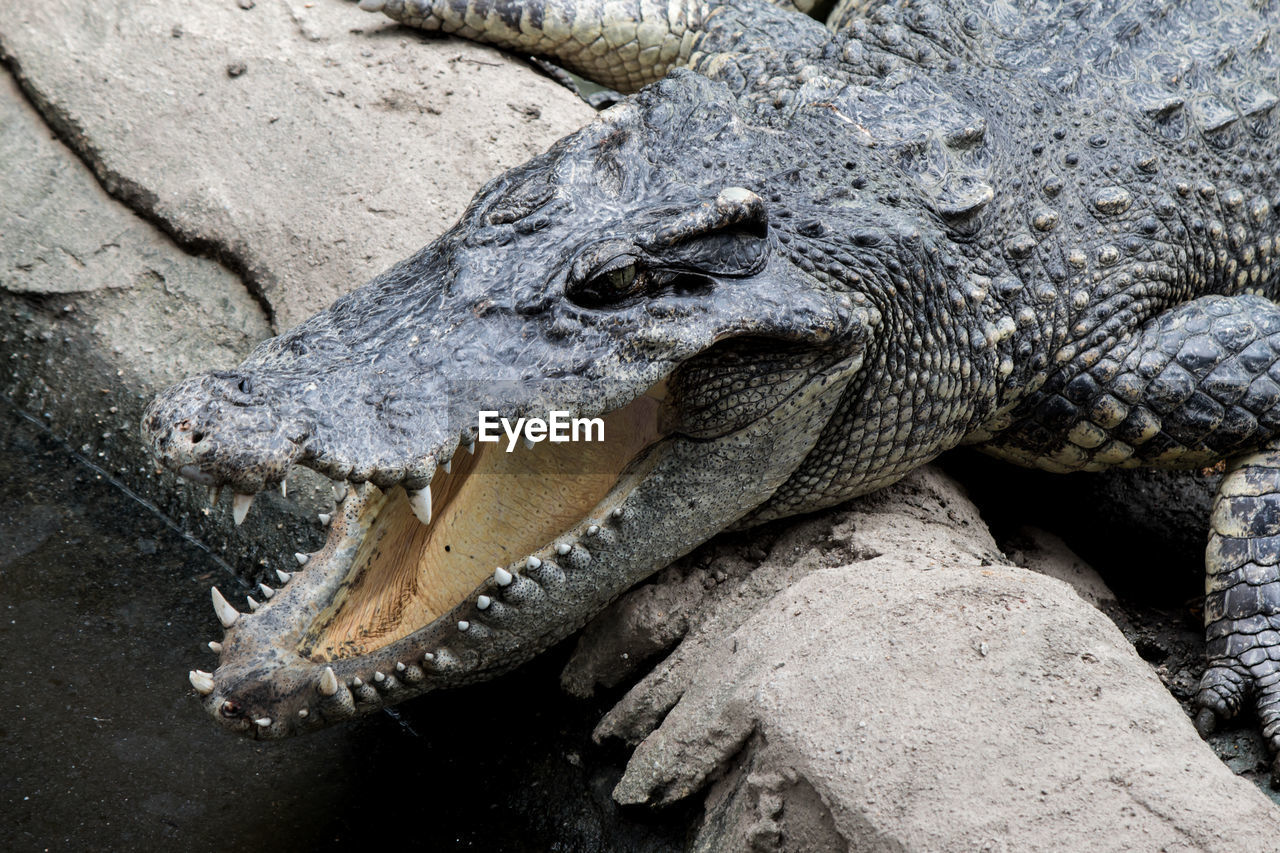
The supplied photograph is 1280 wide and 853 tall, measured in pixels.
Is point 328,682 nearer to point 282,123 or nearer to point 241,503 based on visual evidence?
point 241,503

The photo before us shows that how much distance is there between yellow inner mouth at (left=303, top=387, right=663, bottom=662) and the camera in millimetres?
2918

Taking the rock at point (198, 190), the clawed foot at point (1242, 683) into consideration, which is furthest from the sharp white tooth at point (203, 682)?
the clawed foot at point (1242, 683)

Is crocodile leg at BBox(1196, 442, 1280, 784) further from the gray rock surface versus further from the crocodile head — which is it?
the crocodile head

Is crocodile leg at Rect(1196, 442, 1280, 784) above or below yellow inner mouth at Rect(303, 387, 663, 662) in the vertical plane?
above

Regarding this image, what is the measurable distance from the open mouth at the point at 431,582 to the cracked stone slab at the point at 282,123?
1254 millimetres

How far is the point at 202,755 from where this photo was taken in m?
2.98

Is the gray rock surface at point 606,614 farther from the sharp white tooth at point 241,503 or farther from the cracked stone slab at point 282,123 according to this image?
the sharp white tooth at point 241,503

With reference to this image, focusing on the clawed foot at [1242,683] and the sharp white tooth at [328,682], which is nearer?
the sharp white tooth at [328,682]

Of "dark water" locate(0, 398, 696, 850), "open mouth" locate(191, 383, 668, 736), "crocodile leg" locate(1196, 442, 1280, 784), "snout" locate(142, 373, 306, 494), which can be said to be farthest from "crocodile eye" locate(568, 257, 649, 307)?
"crocodile leg" locate(1196, 442, 1280, 784)

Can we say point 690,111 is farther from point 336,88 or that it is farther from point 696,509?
point 336,88

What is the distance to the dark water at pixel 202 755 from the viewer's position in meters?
2.79

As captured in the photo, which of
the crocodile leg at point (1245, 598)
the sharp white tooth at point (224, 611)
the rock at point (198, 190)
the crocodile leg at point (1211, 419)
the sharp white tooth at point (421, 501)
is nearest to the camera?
the sharp white tooth at point (421, 501)

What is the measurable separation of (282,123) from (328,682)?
8.64 feet

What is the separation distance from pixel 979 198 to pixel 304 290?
2.37m
